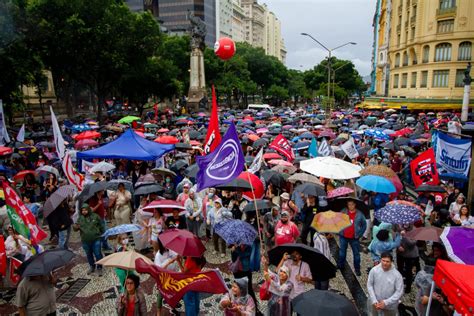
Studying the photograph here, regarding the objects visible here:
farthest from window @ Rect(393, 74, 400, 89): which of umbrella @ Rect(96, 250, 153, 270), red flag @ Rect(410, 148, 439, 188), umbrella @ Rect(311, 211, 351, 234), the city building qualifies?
umbrella @ Rect(96, 250, 153, 270)

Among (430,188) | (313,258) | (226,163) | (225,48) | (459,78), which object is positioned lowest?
(313,258)

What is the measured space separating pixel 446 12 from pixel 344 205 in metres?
45.1

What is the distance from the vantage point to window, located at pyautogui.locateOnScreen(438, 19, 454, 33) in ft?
145

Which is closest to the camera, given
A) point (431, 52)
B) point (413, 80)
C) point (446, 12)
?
point (446, 12)

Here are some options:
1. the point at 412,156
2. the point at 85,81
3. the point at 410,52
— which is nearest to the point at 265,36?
the point at 410,52

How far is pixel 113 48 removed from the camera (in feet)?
89.9

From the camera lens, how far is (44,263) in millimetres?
5168

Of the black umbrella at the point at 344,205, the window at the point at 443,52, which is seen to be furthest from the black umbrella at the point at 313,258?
Result: the window at the point at 443,52

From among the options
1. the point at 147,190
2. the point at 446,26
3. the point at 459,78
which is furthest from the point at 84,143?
the point at 446,26

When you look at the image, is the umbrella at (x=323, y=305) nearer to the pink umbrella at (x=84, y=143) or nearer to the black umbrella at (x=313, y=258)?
the black umbrella at (x=313, y=258)

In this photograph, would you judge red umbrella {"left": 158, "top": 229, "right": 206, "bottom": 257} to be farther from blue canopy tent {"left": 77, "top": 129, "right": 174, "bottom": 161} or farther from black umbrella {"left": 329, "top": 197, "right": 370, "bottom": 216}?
blue canopy tent {"left": 77, "top": 129, "right": 174, "bottom": 161}

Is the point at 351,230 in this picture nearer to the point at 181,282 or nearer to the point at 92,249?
the point at 181,282

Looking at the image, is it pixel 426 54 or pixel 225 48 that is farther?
pixel 426 54

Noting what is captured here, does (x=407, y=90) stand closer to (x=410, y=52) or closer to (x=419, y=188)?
(x=410, y=52)
